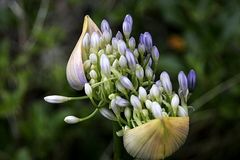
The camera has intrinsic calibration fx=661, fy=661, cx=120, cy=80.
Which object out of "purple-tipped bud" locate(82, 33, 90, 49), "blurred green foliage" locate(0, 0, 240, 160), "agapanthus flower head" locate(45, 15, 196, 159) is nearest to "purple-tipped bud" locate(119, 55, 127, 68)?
"agapanthus flower head" locate(45, 15, 196, 159)

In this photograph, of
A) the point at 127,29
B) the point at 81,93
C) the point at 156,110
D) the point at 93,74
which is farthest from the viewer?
the point at 81,93

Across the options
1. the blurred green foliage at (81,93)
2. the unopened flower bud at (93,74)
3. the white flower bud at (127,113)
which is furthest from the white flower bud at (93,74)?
the blurred green foliage at (81,93)

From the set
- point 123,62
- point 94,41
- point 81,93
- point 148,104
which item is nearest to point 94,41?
point 94,41

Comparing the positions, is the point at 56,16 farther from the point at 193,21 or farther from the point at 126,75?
the point at 126,75

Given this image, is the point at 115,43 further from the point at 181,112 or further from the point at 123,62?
the point at 181,112

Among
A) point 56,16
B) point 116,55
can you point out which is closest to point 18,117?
point 56,16
